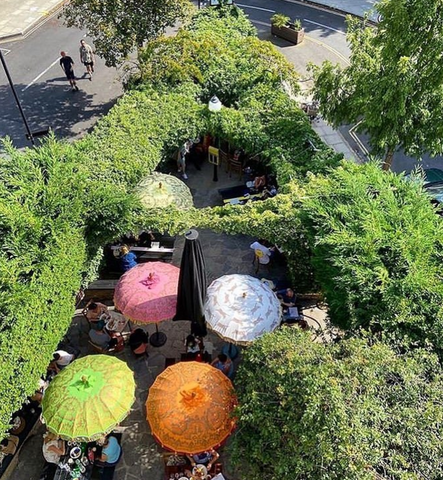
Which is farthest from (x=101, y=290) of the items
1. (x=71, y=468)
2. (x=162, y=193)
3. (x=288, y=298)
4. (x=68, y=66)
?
(x=68, y=66)

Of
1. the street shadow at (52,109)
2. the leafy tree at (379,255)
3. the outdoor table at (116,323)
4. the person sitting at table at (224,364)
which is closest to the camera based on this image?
the leafy tree at (379,255)

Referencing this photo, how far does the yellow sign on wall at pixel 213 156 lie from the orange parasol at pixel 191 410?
9.60 meters

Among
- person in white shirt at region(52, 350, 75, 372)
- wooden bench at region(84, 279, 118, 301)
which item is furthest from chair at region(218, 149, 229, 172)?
person in white shirt at region(52, 350, 75, 372)

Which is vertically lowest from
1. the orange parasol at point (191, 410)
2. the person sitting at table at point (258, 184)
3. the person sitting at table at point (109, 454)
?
the person sitting at table at point (109, 454)

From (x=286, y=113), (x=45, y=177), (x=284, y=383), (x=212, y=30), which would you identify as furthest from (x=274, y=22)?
(x=284, y=383)

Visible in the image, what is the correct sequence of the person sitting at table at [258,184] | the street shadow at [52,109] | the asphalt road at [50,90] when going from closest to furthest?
the person sitting at table at [258,184], the street shadow at [52,109], the asphalt road at [50,90]

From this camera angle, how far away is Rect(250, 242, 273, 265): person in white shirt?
46.5ft

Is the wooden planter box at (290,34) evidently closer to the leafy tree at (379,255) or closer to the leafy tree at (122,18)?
the leafy tree at (122,18)

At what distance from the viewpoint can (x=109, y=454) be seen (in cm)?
1005

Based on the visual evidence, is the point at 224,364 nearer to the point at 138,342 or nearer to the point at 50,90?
the point at 138,342

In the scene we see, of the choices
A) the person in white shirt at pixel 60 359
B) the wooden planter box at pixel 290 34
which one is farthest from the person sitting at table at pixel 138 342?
the wooden planter box at pixel 290 34

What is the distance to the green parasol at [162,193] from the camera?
13438 millimetres

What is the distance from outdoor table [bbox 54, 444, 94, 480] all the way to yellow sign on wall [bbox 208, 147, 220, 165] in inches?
433

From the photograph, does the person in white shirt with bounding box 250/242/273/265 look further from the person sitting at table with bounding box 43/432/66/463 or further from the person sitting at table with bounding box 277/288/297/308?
the person sitting at table with bounding box 43/432/66/463
